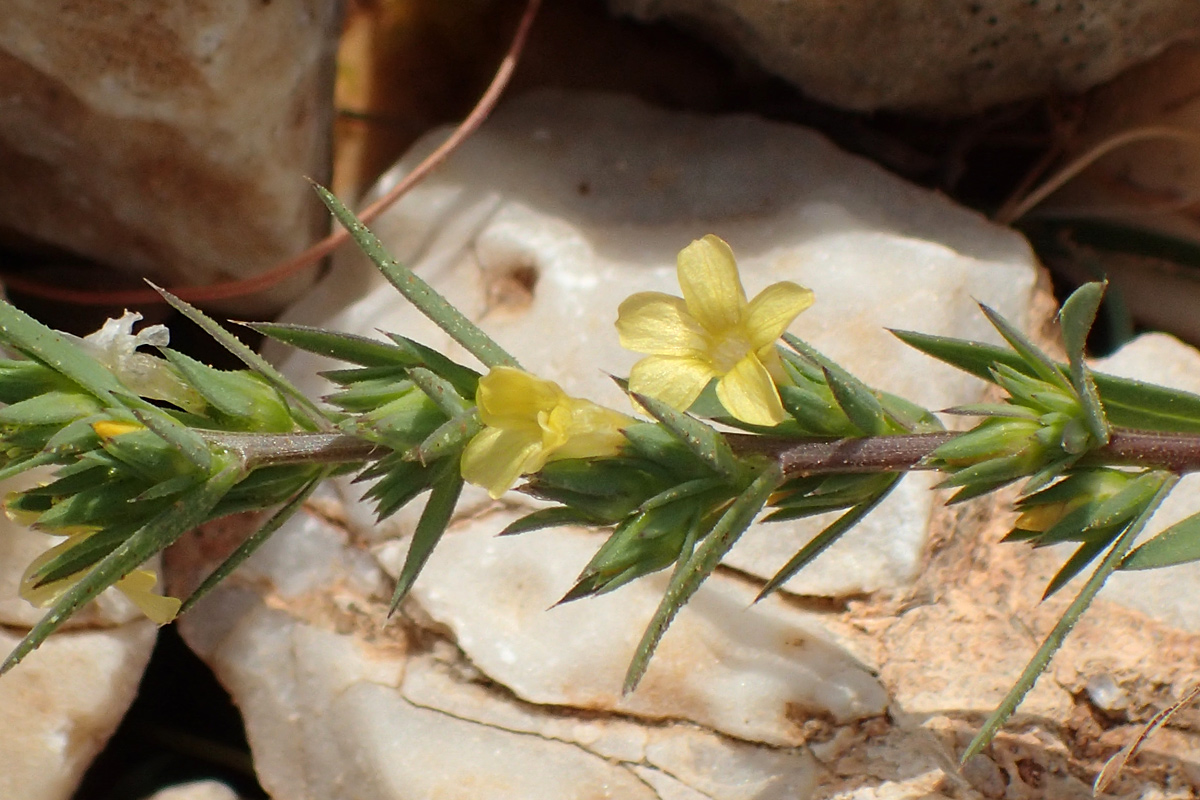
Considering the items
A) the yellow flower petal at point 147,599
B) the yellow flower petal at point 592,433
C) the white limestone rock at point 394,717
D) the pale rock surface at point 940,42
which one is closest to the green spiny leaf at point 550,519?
the yellow flower petal at point 592,433

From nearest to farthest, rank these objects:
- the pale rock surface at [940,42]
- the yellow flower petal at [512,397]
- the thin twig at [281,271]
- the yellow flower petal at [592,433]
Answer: the yellow flower petal at [512,397] < the yellow flower petal at [592,433] < the pale rock surface at [940,42] < the thin twig at [281,271]

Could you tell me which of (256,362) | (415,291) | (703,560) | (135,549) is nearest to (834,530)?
(703,560)

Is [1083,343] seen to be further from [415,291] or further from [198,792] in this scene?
[198,792]

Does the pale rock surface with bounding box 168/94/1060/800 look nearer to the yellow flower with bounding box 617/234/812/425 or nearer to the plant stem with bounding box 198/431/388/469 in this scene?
the yellow flower with bounding box 617/234/812/425

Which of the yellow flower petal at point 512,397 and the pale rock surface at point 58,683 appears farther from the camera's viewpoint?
the pale rock surface at point 58,683

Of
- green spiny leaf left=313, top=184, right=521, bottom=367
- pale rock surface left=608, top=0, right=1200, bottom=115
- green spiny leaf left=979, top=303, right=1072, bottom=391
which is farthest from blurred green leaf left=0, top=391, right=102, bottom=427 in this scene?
pale rock surface left=608, top=0, right=1200, bottom=115

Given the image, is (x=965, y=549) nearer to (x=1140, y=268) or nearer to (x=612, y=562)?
(x=612, y=562)

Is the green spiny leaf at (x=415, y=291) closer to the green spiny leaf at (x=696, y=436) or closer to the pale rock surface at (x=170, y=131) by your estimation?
the green spiny leaf at (x=696, y=436)
